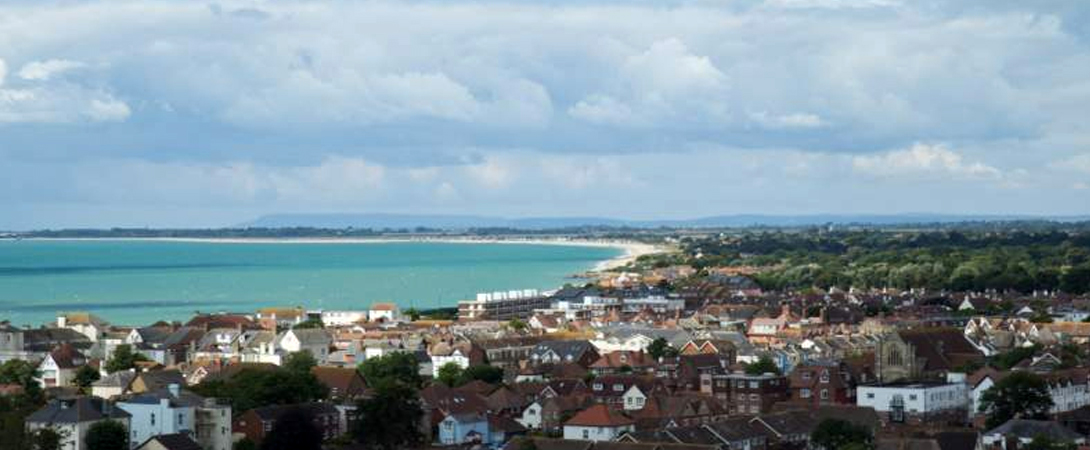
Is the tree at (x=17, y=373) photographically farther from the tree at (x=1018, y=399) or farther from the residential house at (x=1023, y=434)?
the residential house at (x=1023, y=434)

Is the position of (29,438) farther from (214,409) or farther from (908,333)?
(908,333)

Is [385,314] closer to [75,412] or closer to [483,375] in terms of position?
[483,375]

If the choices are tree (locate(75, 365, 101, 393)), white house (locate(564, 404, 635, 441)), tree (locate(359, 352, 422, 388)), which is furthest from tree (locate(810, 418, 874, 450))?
tree (locate(75, 365, 101, 393))

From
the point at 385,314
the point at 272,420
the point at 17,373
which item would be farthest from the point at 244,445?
the point at 385,314

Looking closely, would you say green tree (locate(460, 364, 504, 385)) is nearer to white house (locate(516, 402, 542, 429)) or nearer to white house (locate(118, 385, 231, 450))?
white house (locate(516, 402, 542, 429))

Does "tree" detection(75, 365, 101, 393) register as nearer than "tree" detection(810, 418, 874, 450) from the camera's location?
No

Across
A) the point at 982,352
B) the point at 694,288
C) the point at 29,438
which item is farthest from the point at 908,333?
the point at 694,288

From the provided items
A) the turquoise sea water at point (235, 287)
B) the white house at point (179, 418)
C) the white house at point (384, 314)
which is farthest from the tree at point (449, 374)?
the turquoise sea water at point (235, 287)
